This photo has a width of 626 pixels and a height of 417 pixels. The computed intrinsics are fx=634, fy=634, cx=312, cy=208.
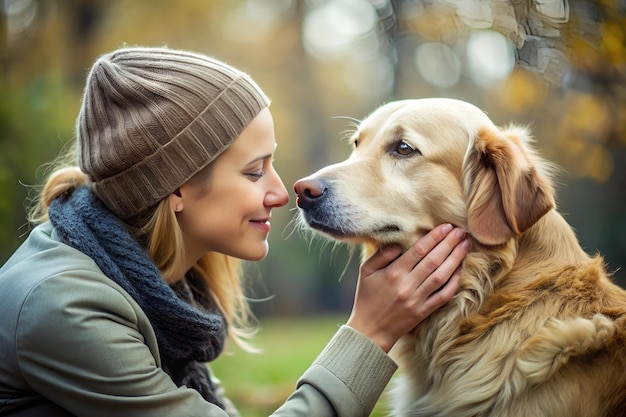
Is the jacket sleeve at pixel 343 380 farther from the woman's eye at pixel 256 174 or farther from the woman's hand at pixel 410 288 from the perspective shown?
the woman's eye at pixel 256 174

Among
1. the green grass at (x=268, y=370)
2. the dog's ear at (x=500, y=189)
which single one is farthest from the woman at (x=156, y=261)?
the green grass at (x=268, y=370)

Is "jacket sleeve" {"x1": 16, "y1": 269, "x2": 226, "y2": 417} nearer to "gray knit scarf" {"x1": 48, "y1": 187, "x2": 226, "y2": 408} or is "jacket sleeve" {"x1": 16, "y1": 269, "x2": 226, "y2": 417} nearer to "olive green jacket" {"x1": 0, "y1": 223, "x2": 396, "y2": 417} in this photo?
"olive green jacket" {"x1": 0, "y1": 223, "x2": 396, "y2": 417}

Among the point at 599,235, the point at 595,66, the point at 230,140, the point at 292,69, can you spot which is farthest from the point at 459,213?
the point at 292,69

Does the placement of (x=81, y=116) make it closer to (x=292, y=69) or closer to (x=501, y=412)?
(x=501, y=412)

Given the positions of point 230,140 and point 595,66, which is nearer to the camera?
point 230,140

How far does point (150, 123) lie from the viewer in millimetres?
2221

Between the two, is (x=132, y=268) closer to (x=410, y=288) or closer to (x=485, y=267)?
(x=410, y=288)

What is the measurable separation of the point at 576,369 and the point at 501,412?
0.97 ft

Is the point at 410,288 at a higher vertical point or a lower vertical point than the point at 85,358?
lower

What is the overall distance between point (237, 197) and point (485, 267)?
3.15ft

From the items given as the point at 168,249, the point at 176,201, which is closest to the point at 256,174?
the point at 176,201

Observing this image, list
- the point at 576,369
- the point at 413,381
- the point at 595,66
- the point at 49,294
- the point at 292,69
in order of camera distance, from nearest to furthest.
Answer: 1. the point at 49,294
2. the point at 576,369
3. the point at 413,381
4. the point at 595,66
5. the point at 292,69

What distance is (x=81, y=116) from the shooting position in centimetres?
237

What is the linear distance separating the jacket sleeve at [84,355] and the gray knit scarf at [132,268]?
18 centimetres
